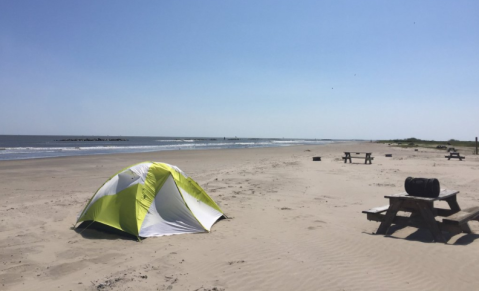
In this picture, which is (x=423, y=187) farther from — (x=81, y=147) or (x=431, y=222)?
(x=81, y=147)

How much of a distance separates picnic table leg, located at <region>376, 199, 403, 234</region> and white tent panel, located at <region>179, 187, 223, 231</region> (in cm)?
375

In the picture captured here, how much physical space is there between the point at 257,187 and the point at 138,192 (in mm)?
6718

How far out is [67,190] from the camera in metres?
12.4

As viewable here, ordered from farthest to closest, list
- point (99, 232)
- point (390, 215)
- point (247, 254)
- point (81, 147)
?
1. point (81, 147)
2. point (99, 232)
3. point (390, 215)
4. point (247, 254)

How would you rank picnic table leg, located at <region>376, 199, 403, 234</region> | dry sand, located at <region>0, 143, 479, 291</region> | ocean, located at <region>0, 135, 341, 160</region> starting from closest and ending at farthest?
dry sand, located at <region>0, 143, 479, 291</region> → picnic table leg, located at <region>376, 199, 403, 234</region> → ocean, located at <region>0, 135, 341, 160</region>

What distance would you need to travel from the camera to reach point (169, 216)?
23.6 feet

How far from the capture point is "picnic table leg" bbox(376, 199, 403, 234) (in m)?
6.59

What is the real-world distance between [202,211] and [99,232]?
233 cm

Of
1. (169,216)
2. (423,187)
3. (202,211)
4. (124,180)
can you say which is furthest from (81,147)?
(423,187)

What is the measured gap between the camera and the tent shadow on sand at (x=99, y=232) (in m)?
6.72

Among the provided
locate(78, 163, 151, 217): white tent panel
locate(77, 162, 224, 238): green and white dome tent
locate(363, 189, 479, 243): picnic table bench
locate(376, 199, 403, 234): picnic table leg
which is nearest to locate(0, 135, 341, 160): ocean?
locate(78, 163, 151, 217): white tent panel

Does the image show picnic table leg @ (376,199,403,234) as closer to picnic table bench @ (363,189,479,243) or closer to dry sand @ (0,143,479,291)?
picnic table bench @ (363,189,479,243)

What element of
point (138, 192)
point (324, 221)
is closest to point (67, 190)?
point (138, 192)

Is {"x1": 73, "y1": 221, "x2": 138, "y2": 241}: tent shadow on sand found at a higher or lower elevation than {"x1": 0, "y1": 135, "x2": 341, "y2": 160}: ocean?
higher
